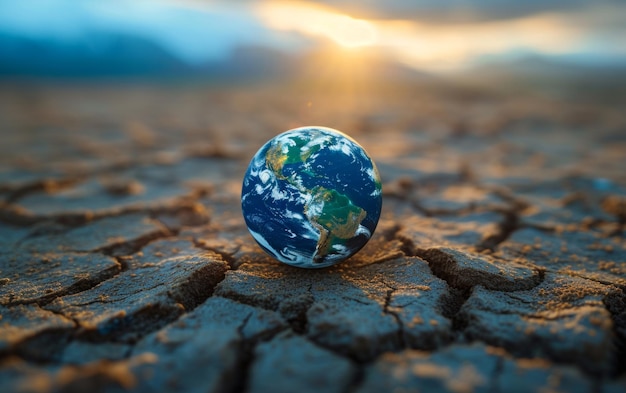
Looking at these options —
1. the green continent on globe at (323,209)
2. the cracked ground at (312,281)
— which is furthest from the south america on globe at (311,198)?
the cracked ground at (312,281)

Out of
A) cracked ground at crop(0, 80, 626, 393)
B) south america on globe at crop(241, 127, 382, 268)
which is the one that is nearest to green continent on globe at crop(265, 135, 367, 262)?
south america on globe at crop(241, 127, 382, 268)

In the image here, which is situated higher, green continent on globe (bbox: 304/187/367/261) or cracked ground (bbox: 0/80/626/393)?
green continent on globe (bbox: 304/187/367/261)

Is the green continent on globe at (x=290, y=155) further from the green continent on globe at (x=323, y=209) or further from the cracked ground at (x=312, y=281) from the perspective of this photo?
the cracked ground at (x=312, y=281)

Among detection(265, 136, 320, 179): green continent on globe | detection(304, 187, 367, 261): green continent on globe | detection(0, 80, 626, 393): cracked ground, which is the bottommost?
detection(0, 80, 626, 393): cracked ground

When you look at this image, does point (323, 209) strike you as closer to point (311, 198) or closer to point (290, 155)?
point (311, 198)

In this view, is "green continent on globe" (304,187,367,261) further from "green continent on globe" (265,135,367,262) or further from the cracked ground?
the cracked ground

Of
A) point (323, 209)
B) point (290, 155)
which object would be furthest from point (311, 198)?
point (290, 155)
